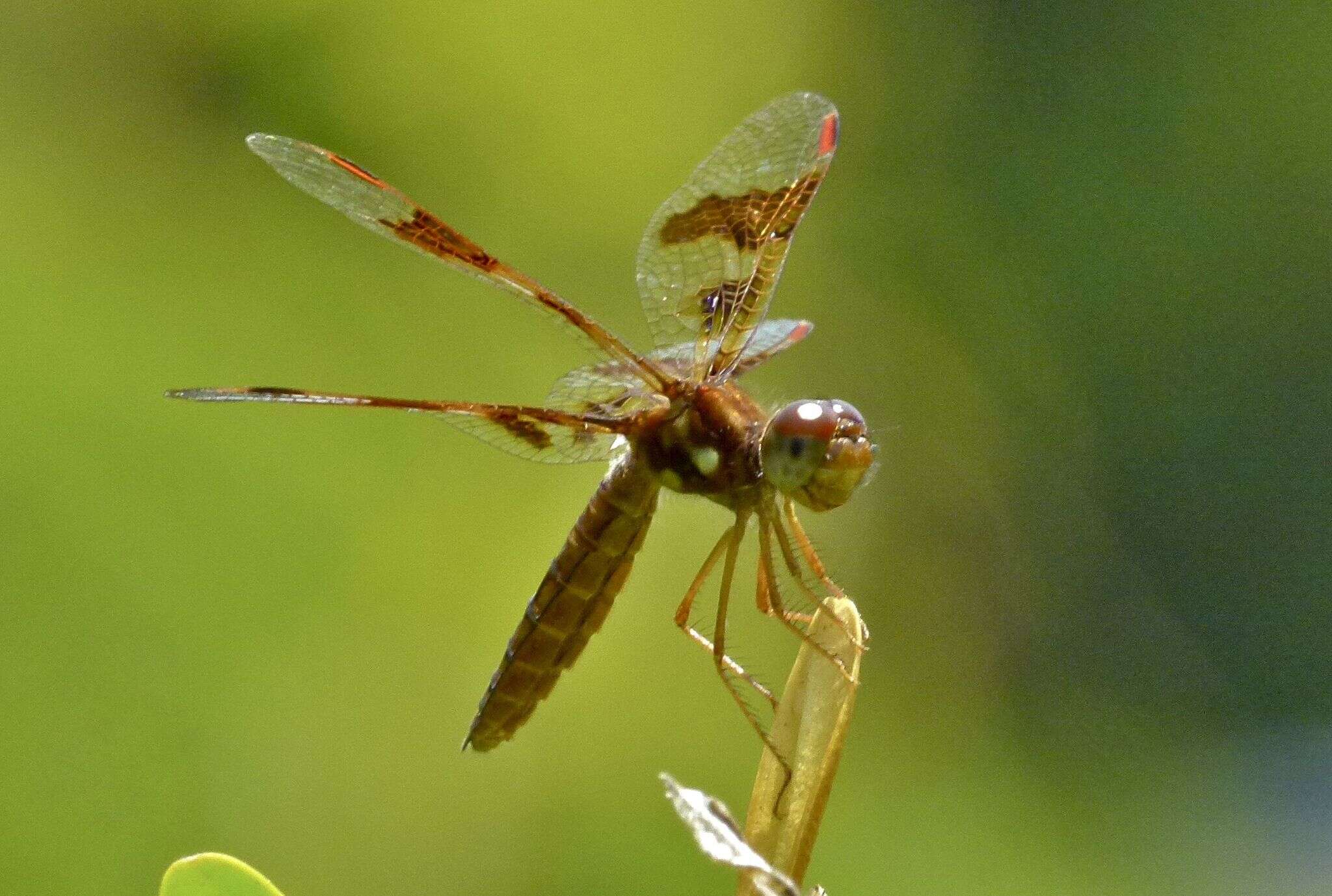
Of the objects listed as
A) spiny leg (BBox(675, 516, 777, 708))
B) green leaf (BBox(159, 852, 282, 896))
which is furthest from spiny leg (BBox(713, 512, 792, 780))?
green leaf (BBox(159, 852, 282, 896))

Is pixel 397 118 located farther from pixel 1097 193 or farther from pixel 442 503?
pixel 1097 193

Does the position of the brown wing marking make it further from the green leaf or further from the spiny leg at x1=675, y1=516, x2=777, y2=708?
the green leaf

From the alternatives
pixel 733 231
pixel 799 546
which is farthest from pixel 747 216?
pixel 799 546

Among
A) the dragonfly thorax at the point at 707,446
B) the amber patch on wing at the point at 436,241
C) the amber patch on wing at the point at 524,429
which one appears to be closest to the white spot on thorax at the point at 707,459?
the dragonfly thorax at the point at 707,446

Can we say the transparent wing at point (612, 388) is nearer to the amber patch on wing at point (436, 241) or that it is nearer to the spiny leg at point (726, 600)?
the spiny leg at point (726, 600)

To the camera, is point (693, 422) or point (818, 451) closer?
point (818, 451)

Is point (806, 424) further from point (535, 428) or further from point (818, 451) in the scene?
point (535, 428)

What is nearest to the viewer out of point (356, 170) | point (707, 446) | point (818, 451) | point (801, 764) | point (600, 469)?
point (801, 764)

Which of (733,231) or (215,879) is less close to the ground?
(733,231)

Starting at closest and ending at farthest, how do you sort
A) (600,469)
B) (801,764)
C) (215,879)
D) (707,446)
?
(215,879)
(801,764)
(707,446)
(600,469)
